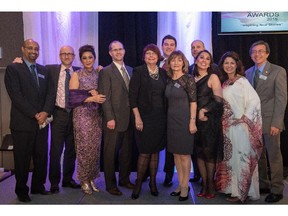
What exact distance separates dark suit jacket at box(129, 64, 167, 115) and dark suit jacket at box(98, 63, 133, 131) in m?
0.18

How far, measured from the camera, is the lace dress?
3275 millimetres

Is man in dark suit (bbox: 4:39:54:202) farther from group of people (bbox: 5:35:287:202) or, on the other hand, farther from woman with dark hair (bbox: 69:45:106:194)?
woman with dark hair (bbox: 69:45:106:194)

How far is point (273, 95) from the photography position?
3160 millimetres

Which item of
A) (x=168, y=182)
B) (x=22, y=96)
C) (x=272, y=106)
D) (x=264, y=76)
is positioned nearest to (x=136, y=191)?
(x=168, y=182)

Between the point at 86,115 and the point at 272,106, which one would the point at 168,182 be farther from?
the point at 272,106

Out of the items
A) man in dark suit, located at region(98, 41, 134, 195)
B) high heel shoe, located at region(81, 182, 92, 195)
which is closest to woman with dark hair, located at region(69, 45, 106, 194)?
high heel shoe, located at region(81, 182, 92, 195)

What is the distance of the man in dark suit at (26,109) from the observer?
3.07 meters

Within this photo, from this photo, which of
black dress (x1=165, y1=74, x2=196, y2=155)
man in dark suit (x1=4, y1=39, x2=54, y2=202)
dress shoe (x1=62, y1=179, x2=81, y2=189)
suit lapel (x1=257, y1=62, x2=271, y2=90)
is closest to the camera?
black dress (x1=165, y1=74, x2=196, y2=155)

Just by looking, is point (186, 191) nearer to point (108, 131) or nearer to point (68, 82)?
point (108, 131)

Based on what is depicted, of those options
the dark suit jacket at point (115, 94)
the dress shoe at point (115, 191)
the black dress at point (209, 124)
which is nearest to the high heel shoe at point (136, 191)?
the dress shoe at point (115, 191)

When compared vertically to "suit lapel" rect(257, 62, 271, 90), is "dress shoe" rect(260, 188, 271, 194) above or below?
below

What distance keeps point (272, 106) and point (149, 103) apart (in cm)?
123

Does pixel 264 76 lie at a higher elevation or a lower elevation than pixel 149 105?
higher

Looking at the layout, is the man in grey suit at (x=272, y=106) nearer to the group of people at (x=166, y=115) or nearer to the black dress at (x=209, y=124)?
the group of people at (x=166, y=115)
